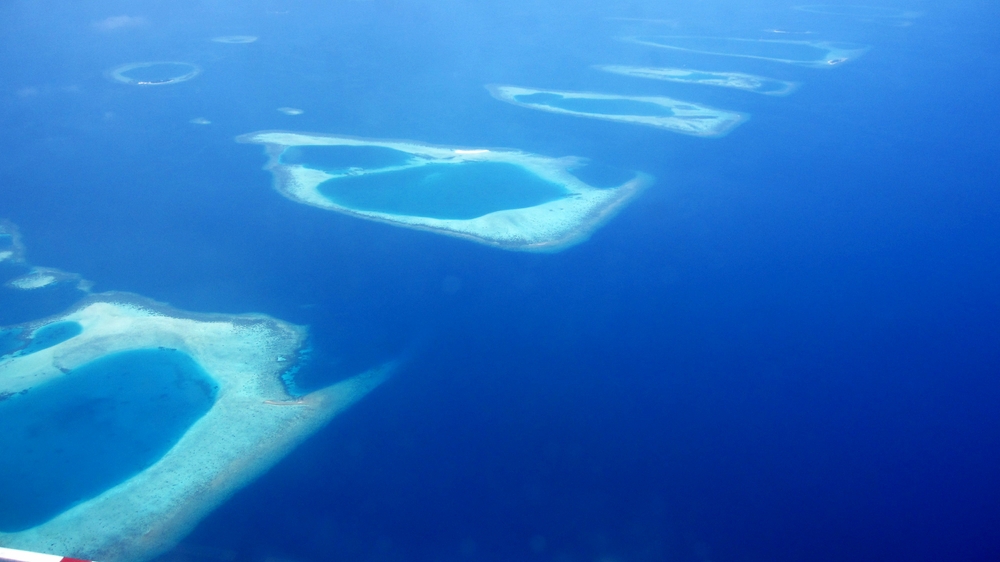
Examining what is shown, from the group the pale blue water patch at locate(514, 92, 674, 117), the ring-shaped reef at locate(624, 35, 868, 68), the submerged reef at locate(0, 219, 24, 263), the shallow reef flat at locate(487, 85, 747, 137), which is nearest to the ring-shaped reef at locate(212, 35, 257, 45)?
the shallow reef flat at locate(487, 85, 747, 137)

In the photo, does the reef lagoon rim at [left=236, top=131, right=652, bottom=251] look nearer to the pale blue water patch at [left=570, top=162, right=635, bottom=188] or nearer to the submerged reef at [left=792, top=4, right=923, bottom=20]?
the pale blue water patch at [left=570, top=162, right=635, bottom=188]

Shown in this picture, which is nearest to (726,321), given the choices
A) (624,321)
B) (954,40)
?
(624,321)

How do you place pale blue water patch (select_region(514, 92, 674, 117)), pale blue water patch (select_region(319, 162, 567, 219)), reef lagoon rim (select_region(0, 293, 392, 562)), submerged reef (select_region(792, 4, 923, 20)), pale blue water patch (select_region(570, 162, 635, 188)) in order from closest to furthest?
1. reef lagoon rim (select_region(0, 293, 392, 562))
2. pale blue water patch (select_region(319, 162, 567, 219))
3. pale blue water patch (select_region(570, 162, 635, 188))
4. pale blue water patch (select_region(514, 92, 674, 117))
5. submerged reef (select_region(792, 4, 923, 20))

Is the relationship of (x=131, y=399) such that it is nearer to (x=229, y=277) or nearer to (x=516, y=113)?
(x=229, y=277)

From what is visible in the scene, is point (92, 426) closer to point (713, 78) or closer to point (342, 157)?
point (342, 157)

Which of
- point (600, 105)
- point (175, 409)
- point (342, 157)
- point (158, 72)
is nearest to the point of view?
point (175, 409)

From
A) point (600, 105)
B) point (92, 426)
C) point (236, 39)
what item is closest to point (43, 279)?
point (92, 426)

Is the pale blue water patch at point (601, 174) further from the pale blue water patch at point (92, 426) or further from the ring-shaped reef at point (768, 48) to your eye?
the ring-shaped reef at point (768, 48)
